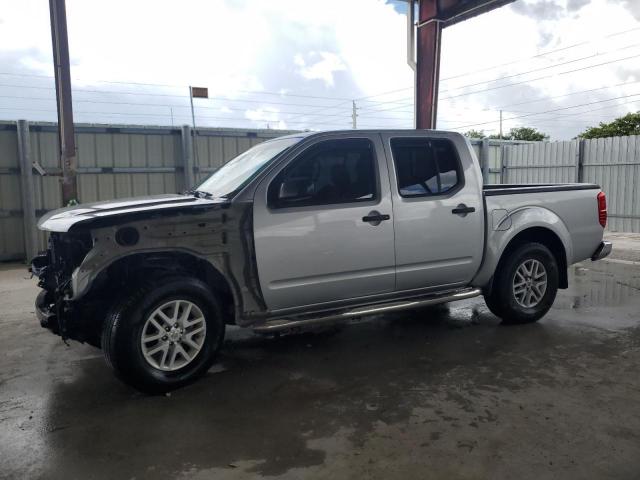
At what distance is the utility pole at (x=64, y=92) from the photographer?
7.87 metres

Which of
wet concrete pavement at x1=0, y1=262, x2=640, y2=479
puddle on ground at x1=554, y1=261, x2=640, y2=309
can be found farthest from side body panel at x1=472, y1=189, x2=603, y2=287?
puddle on ground at x1=554, y1=261, x2=640, y2=309

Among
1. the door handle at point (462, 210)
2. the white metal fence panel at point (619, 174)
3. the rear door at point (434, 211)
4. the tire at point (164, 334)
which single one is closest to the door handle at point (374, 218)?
the rear door at point (434, 211)

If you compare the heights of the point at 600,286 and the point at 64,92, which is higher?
the point at 64,92

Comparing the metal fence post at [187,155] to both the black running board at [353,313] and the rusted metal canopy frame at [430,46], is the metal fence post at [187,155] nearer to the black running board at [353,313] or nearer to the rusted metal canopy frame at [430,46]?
the rusted metal canopy frame at [430,46]

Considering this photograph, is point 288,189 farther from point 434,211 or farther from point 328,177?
point 434,211

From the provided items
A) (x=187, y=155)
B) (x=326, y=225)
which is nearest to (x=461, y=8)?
(x=187, y=155)

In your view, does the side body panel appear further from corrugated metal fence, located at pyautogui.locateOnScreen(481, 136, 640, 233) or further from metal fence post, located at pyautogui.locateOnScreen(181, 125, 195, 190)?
corrugated metal fence, located at pyautogui.locateOnScreen(481, 136, 640, 233)

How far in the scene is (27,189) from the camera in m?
9.68

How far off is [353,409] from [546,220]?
303 centimetres

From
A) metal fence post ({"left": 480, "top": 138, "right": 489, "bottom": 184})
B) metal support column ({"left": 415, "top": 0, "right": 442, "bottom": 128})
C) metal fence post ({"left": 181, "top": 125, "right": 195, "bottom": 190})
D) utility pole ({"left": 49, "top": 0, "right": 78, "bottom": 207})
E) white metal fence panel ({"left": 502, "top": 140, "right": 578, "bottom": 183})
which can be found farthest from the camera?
metal fence post ({"left": 480, "top": 138, "right": 489, "bottom": 184})

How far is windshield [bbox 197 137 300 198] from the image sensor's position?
4.40 m

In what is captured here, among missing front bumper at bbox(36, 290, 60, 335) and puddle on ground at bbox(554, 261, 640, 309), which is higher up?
missing front bumper at bbox(36, 290, 60, 335)

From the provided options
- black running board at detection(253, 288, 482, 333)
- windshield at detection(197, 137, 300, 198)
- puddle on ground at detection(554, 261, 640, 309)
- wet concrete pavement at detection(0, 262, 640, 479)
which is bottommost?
wet concrete pavement at detection(0, 262, 640, 479)

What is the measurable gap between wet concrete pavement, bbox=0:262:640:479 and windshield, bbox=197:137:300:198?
1453 mm
